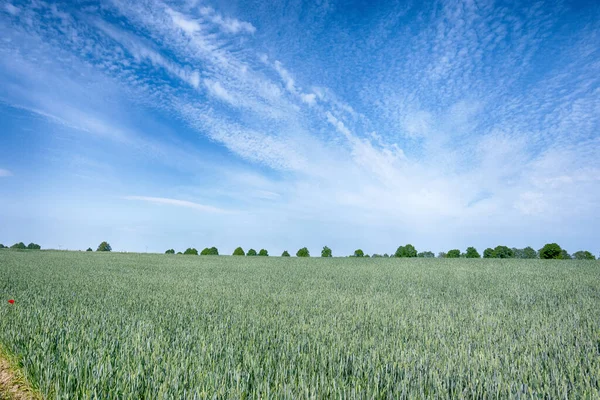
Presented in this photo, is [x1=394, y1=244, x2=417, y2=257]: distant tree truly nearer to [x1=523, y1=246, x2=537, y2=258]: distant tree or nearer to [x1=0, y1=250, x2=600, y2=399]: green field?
[x1=523, y1=246, x2=537, y2=258]: distant tree

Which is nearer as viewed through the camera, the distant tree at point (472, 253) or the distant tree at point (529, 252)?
the distant tree at point (472, 253)

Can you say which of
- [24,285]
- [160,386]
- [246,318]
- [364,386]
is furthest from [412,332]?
[24,285]

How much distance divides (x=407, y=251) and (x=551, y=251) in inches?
625

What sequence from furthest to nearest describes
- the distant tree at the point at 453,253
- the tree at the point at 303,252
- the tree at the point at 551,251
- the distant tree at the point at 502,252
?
the tree at the point at 303,252
the distant tree at the point at 453,253
the distant tree at the point at 502,252
the tree at the point at 551,251

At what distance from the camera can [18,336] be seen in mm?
4066

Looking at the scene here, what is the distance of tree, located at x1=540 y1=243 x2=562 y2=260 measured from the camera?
34.3m

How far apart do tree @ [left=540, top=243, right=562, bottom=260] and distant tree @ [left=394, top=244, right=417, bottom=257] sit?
46.8 ft

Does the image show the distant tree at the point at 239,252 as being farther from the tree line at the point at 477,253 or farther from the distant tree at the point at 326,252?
the distant tree at the point at 326,252

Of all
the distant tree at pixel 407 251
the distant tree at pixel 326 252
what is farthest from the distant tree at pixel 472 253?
the distant tree at pixel 326 252

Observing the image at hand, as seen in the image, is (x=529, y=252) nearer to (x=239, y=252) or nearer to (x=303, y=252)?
(x=303, y=252)

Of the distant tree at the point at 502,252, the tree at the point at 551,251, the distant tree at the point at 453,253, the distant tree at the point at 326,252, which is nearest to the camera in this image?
the tree at the point at 551,251

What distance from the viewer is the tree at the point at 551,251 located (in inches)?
1351

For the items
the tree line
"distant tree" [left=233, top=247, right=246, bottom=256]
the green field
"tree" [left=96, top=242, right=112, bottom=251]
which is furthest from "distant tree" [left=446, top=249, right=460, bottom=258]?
"tree" [left=96, top=242, right=112, bottom=251]

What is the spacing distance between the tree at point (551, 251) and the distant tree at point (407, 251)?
46.8 feet
